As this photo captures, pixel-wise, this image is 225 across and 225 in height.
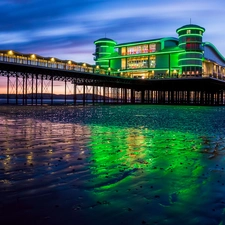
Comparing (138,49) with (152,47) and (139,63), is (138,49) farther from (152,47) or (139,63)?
(152,47)

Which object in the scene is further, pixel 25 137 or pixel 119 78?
pixel 119 78

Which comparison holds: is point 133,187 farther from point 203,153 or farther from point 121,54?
point 121,54

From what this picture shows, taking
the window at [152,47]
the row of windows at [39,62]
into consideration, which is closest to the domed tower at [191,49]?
the window at [152,47]

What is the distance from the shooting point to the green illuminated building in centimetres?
7788

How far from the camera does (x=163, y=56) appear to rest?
8388cm

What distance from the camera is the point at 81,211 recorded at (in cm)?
429

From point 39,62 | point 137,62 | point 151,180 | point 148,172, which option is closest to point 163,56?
point 137,62

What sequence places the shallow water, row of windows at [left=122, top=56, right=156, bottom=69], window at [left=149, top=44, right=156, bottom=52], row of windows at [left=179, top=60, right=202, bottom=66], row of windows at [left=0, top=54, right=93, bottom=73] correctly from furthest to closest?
row of windows at [left=122, top=56, right=156, bottom=69] → window at [left=149, top=44, right=156, bottom=52] → row of windows at [left=179, top=60, right=202, bottom=66] → row of windows at [left=0, top=54, right=93, bottom=73] → the shallow water

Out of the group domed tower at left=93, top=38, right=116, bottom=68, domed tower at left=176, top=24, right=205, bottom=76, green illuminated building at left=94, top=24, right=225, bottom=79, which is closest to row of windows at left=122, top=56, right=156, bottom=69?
green illuminated building at left=94, top=24, right=225, bottom=79

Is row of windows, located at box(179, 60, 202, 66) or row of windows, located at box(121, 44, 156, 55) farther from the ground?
row of windows, located at box(121, 44, 156, 55)

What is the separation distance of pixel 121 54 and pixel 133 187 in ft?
291

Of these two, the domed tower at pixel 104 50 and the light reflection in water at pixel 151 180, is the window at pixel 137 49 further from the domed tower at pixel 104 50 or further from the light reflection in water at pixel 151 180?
the light reflection in water at pixel 151 180

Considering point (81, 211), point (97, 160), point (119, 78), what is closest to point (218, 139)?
point (97, 160)

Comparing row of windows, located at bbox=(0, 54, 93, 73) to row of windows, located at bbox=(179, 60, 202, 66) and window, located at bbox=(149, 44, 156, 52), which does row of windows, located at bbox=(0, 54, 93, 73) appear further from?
window, located at bbox=(149, 44, 156, 52)
